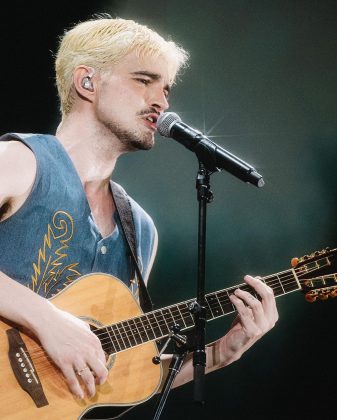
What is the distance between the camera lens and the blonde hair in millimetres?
2330

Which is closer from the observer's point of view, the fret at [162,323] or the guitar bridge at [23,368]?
the guitar bridge at [23,368]

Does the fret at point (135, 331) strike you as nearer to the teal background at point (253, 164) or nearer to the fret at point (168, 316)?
the fret at point (168, 316)

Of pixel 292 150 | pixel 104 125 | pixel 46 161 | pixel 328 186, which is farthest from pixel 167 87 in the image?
pixel 328 186

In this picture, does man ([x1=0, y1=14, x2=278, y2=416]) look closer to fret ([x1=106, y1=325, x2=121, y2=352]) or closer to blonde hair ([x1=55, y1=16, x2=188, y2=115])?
blonde hair ([x1=55, y1=16, x2=188, y2=115])

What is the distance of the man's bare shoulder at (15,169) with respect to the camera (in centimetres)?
194

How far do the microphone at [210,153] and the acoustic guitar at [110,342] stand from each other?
428mm

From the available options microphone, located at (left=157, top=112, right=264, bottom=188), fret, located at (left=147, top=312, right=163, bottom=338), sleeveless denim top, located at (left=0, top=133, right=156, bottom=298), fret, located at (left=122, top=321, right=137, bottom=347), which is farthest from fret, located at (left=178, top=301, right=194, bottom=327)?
microphone, located at (left=157, top=112, right=264, bottom=188)

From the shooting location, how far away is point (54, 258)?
2.09 m

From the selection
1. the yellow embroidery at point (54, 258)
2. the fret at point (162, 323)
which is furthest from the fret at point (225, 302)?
the yellow embroidery at point (54, 258)

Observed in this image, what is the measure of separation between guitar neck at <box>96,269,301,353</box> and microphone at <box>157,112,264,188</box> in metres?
0.55

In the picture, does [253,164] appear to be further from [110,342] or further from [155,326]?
[110,342]

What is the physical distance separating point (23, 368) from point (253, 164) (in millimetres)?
1621

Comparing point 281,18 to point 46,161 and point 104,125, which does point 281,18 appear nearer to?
point 104,125

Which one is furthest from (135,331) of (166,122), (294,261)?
(166,122)
